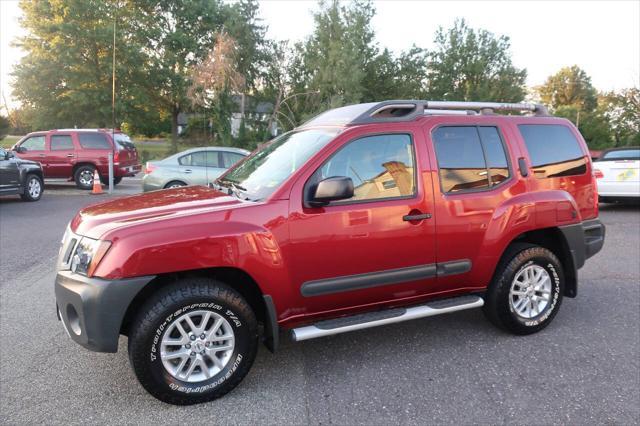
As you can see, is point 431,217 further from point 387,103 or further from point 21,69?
point 21,69

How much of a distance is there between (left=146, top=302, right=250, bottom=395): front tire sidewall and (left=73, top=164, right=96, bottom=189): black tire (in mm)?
13472

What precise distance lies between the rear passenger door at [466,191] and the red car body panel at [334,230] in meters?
0.01

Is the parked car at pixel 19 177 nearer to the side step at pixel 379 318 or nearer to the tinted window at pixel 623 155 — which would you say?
the side step at pixel 379 318

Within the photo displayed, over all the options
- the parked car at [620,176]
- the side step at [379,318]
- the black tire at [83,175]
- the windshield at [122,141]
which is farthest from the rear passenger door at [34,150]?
the parked car at [620,176]

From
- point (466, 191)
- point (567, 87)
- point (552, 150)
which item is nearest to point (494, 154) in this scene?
point (466, 191)

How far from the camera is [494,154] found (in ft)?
12.7

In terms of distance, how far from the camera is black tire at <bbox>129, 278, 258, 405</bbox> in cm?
280

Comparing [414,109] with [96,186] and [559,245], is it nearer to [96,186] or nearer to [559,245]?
[559,245]

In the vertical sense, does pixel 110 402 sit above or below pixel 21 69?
below

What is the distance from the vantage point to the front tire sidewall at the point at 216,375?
9.28 ft

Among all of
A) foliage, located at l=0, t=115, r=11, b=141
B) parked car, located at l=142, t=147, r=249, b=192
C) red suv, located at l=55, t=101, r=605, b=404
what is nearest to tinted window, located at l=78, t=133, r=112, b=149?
parked car, located at l=142, t=147, r=249, b=192

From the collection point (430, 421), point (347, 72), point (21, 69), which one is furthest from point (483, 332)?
point (21, 69)

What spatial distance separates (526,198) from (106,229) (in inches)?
127

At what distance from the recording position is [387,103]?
3.57m
